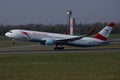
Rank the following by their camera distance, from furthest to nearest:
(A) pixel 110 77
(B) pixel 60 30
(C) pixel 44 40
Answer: (B) pixel 60 30
(C) pixel 44 40
(A) pixel 110 77

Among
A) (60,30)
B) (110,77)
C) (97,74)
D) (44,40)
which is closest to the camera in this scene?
(110,77)

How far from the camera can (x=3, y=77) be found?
22.5 metres

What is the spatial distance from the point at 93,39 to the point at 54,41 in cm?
646

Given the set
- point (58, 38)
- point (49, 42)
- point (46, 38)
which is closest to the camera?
point (49, 42)

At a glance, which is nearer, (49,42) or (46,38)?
(49,42)

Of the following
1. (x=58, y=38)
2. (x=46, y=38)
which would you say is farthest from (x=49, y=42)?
(x=58, y=38)

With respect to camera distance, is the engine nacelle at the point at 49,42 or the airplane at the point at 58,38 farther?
the airplane at the point at 58,38

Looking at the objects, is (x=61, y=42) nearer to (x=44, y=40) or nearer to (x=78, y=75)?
(x=44, y=40)

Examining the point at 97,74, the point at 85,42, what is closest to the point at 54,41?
the point at 85,42

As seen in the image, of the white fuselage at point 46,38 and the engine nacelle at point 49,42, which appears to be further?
the white fuselage at point 46,38

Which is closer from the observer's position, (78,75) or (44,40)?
(78,75)

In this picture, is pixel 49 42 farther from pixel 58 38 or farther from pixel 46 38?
pixel 58 38

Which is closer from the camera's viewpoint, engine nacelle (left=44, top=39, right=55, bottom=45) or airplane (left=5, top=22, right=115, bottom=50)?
engine nacelle (left=44, top=39, right=55, bottom=45)

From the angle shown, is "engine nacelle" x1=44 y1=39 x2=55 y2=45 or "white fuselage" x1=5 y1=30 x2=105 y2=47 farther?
"white fuselage" x1=5 y1=30 x2=105 y2=47
